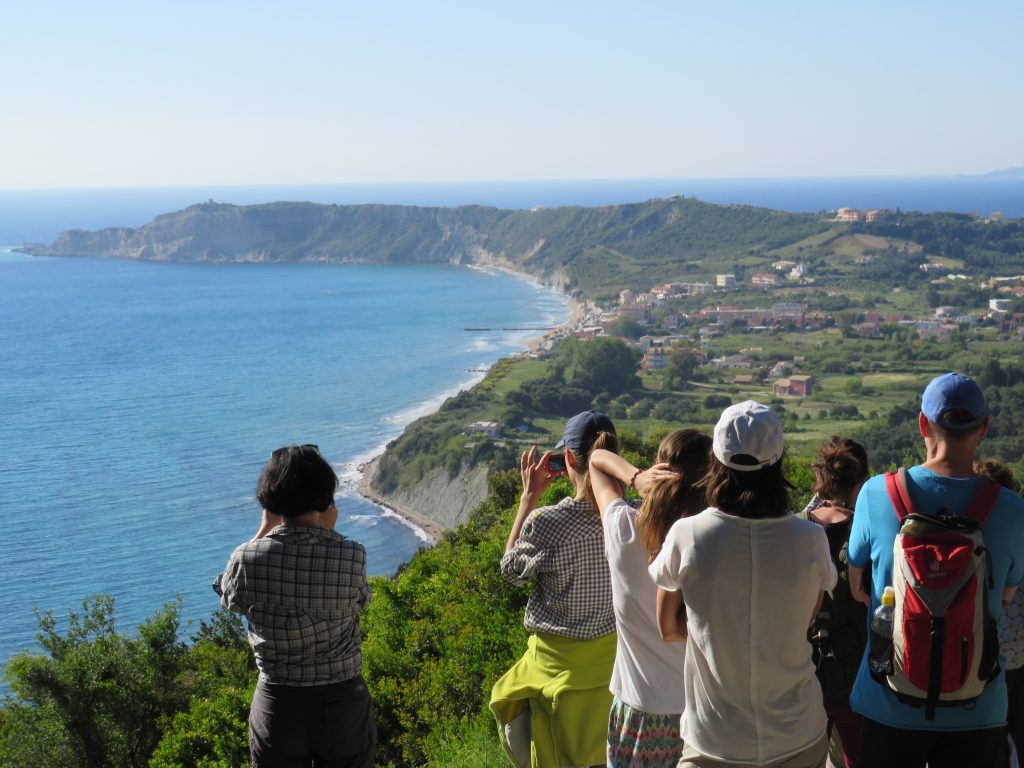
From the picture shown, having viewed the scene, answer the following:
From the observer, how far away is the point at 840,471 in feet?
11.1

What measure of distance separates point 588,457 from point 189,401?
68.3m

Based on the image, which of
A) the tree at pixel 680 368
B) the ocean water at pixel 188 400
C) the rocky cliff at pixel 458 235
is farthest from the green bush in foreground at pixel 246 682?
the rocky cliff at pixel 458 235

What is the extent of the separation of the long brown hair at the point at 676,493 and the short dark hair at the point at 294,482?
0.96 metres

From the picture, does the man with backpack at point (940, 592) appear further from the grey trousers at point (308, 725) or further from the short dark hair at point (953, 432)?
the grey trousers at point (308, 725)

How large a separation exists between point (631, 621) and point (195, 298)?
400 ft

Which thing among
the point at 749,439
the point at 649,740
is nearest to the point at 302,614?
the point at 649,740

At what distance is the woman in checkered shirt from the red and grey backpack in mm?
909

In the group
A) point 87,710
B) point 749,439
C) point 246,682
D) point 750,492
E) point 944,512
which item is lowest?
point 246,682

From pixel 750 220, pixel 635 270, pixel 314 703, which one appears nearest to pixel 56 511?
pixel 314 703

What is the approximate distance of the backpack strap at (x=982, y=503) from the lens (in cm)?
254

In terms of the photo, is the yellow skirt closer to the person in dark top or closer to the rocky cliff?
the person in dark top

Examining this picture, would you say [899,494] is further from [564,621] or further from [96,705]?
[96,705]

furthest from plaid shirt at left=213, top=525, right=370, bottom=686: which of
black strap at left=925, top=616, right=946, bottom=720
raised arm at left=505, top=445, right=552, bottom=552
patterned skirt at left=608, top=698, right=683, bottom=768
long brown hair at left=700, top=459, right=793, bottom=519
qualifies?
black strap at left=925, top=616, right=946, bottom=720

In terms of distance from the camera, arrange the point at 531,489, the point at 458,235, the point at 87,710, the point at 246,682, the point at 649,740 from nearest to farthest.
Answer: the point at 649,740 → the point at 531,489 → the point at 87,710 → the point at 246,682 → the point at 458,235
